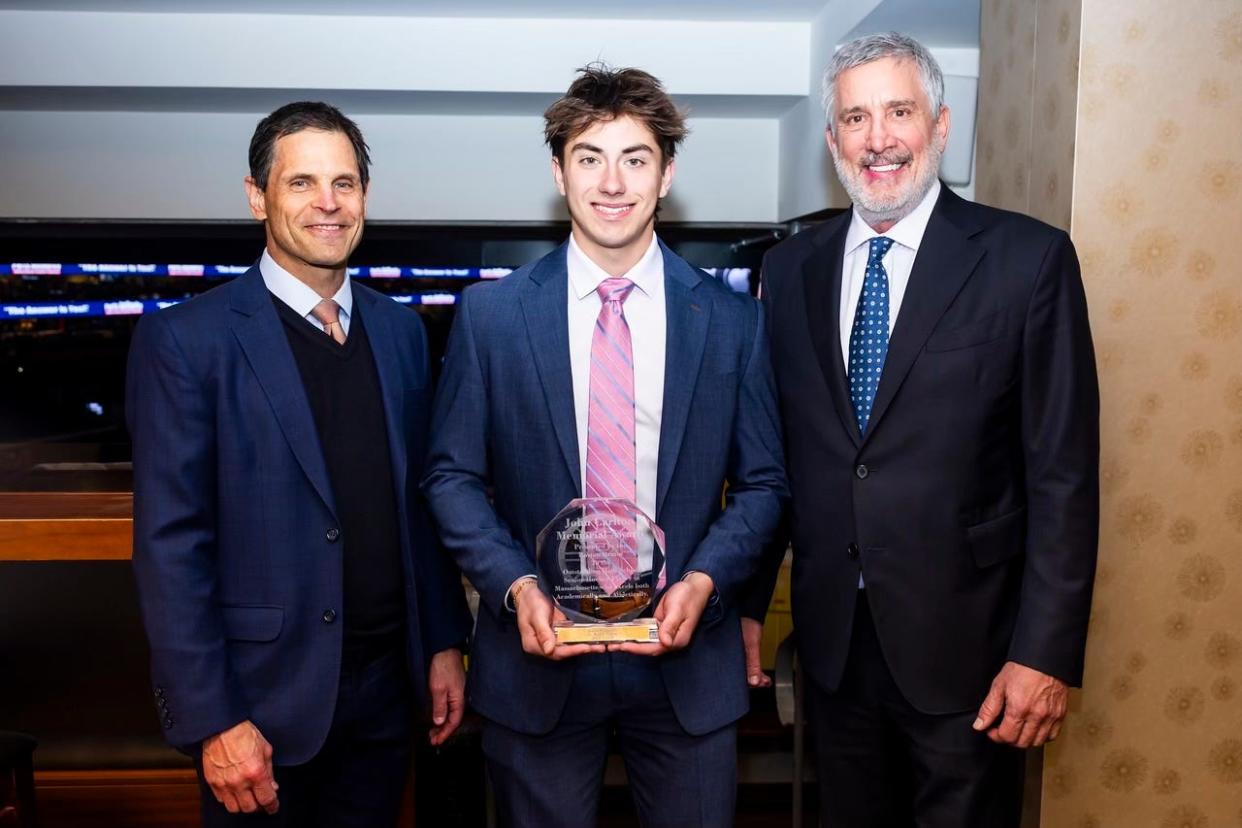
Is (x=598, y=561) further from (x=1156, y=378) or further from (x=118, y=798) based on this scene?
(x=118, y=798)

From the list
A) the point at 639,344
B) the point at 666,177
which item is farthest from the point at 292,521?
the point at 666,177

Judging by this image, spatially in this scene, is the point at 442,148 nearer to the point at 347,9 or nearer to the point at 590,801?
the point at 347,9

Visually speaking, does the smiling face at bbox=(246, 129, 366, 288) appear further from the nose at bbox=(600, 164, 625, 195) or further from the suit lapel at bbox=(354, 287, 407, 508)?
the nose at bbox=(600, 164, 625, 195)

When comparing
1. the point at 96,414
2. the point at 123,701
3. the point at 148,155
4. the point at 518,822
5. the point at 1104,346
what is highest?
the point at 148,155

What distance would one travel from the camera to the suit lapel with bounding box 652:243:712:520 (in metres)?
1.60

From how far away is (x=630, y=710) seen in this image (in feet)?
5.27

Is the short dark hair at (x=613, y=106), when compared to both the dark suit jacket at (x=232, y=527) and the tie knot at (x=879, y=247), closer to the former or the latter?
the tie knot at (x=879, y=247)

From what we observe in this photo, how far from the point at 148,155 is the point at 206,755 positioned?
3098mm

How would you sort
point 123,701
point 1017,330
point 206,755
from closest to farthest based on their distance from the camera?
point 206,755 → point 1017,330 → point 123,701

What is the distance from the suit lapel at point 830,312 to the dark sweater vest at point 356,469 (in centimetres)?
75

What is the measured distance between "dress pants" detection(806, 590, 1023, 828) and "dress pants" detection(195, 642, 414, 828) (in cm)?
74

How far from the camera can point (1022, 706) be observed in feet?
5.42

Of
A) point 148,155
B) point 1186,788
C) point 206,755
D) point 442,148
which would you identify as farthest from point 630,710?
point 148,155

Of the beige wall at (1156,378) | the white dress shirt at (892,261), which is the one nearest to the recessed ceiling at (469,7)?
the beige wall at (1156,378)
